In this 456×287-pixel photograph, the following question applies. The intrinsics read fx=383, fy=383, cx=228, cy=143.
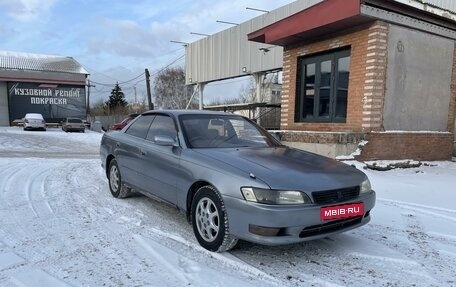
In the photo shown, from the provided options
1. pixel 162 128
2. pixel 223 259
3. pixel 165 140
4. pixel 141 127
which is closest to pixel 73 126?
pixel 141 127

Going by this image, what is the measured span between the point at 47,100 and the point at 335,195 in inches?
1692

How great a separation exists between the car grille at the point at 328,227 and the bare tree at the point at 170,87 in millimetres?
57690

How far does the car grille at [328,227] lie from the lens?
11.3ft

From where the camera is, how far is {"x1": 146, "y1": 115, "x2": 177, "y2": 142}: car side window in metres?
4.88

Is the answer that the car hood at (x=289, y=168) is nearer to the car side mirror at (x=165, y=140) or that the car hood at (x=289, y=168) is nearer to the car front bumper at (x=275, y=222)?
the car front bumper at (x=275, y=222)

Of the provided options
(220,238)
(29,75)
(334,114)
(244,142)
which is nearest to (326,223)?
(220,238)

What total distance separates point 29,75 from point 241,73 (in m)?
27.7

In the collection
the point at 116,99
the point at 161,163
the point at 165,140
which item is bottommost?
the point at 161,163

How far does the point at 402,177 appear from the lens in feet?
26.1

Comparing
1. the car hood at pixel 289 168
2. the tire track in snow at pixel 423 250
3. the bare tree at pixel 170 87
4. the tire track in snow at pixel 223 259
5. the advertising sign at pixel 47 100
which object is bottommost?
the tire track in snow at pixel 223 259

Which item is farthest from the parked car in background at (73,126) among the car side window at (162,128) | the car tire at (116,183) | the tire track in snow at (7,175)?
the car side window at (162,128)

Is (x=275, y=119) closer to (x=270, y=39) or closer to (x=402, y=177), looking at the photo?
(x=270, y=39)

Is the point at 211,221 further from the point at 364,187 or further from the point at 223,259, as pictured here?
the point at 364,187

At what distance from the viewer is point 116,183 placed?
6.15 m
